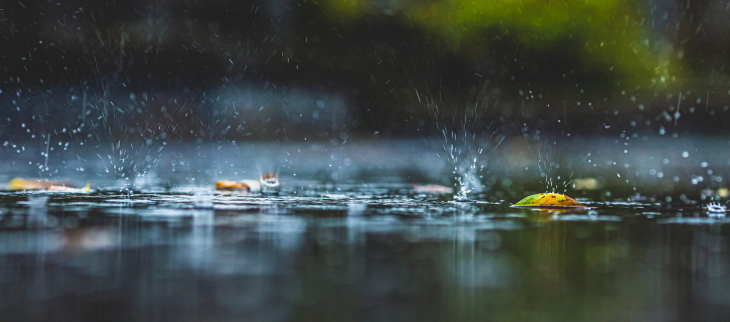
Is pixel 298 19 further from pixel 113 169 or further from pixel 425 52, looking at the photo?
pixel 113 169

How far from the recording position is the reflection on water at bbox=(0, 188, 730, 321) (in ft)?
13.8

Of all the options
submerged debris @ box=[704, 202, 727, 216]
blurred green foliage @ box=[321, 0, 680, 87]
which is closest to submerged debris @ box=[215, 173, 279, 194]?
blurred green foliage @ box=[321, 0, 680, 87]

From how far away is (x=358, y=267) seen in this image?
5.70 m

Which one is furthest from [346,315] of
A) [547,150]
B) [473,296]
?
[547,150]

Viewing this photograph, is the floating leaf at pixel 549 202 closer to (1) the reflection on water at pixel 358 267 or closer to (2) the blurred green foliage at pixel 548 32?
(1) the reflection on water at pixel 358 267

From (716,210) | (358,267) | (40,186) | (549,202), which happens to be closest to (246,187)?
(40,186)

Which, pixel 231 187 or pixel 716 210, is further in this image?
pixel 231 187

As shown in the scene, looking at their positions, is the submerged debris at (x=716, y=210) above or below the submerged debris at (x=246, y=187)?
below

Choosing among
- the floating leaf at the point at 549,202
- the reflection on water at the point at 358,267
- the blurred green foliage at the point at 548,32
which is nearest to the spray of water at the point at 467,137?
the blurred green foliage at the point at 548,32

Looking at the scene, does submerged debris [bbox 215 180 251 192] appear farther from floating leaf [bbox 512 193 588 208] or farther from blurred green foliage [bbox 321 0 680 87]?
floating leaf [bbox 512 193 588 208]

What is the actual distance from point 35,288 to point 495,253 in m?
3.83

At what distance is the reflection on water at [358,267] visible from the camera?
13.8ft

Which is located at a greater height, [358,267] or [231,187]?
[231,187]

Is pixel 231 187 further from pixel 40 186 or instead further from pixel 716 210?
pixel 716 210
